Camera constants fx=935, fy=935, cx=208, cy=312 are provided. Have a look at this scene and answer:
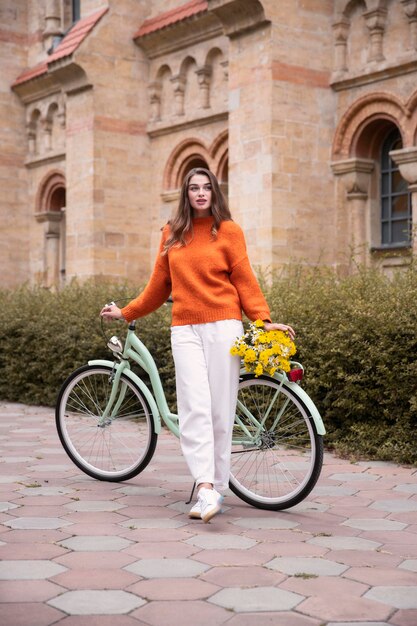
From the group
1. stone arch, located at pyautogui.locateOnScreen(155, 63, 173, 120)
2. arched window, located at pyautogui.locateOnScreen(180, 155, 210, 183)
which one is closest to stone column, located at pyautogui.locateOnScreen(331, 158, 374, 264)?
arched window, located at pyautogui.locateOnScreen(180, 155, 210, 183)

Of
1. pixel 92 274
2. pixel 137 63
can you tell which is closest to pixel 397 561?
pixel 92 274

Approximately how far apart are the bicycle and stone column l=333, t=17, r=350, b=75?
10.0 m

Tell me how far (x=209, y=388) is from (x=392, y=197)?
10643mm

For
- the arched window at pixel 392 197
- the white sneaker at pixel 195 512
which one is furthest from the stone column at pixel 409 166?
the white sneaker at pixel 195 512

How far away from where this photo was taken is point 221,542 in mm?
4488

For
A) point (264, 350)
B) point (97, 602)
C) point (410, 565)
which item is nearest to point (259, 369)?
point (264, 350)

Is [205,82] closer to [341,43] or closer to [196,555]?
[341,43]

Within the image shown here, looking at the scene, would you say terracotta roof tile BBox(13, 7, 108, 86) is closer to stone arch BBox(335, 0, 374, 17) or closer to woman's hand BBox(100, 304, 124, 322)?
stone arch BBox(335, 0, 374, 17)

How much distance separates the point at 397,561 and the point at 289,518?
95 centimetres

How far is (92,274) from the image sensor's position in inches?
714

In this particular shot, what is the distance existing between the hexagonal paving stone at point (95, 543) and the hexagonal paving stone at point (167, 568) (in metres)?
0.31

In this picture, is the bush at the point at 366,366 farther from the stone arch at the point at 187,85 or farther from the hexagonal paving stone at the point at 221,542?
the stone arch at the point at 187,85

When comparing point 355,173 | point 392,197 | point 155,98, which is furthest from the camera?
point 155,98

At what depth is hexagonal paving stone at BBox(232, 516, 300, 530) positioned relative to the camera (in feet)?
15.9
